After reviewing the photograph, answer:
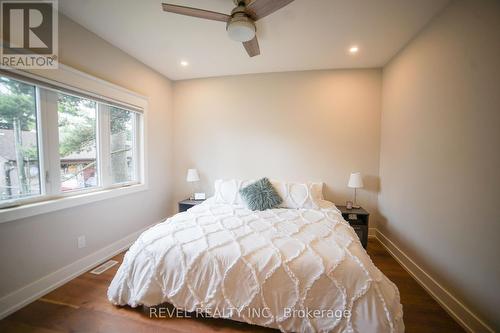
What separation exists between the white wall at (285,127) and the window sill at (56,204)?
1292 millimetres

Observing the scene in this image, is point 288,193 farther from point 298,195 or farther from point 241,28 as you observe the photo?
point 241,28

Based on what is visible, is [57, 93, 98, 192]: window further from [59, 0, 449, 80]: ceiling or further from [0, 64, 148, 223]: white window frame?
[59, 0, 449, 80]: ceiling

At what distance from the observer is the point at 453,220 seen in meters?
1.65

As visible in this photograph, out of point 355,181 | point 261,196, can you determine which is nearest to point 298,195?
point 261,196

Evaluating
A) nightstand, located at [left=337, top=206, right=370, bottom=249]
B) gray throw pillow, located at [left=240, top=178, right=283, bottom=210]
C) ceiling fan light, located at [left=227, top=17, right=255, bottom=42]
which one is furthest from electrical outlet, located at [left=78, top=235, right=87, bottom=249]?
nightstand, located at [left=337, top=206, right=370, bottom=249]

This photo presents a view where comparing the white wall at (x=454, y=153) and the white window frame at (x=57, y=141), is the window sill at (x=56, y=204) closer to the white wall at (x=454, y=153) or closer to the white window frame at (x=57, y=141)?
the white window frame at (x=57, y=141)

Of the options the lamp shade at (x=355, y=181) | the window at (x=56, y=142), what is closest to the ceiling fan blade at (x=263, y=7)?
the window at (x=56, y=142)

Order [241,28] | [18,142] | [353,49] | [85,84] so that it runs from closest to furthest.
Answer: [241,28], [18,142], [85,84], [353,49]

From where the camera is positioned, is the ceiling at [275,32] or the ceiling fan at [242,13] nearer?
the ceiling fan at [242,13]

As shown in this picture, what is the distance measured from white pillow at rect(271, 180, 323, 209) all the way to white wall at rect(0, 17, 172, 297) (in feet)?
6.63

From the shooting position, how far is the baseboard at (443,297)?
1403mm

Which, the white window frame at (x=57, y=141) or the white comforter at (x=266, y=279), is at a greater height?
the white window frame at (x=57, y=141)

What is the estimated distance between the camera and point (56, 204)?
1.82 meters

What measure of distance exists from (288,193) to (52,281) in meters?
2.65
